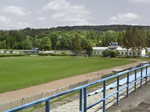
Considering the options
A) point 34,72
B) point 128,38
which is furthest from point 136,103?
point 128,38

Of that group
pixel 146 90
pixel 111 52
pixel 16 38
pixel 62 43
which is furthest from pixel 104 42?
pixel 146 90

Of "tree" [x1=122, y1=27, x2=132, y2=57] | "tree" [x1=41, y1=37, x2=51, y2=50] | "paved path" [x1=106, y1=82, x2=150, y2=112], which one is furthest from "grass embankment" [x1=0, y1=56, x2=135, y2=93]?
"tree" [x1=41, y1=37, x2=51, y2=50]

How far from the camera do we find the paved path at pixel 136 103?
776 cm

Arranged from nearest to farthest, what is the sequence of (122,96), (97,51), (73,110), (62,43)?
(73,110), (122,96), (97,51), (62,43)

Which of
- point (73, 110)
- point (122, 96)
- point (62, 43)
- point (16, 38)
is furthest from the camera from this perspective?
point (16, 38)

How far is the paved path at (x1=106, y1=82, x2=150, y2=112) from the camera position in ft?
25.5

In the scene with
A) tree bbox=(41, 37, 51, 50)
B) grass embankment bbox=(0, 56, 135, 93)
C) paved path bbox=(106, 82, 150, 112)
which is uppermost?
tree bbox=(41, 37, 51, 50)

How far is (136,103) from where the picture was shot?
8.55 m

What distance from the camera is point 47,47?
154250mm

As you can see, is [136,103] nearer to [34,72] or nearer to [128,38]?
[34,72]

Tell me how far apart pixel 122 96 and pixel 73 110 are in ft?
10.6

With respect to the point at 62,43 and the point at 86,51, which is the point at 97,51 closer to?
the point at 86,51

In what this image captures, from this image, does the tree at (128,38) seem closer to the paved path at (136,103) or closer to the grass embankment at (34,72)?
the grass embankment at (34,72)

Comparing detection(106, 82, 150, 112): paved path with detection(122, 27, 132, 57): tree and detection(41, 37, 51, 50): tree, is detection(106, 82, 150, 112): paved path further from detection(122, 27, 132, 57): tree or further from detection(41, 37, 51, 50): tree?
detection(41, 37, 51, 50): tree
